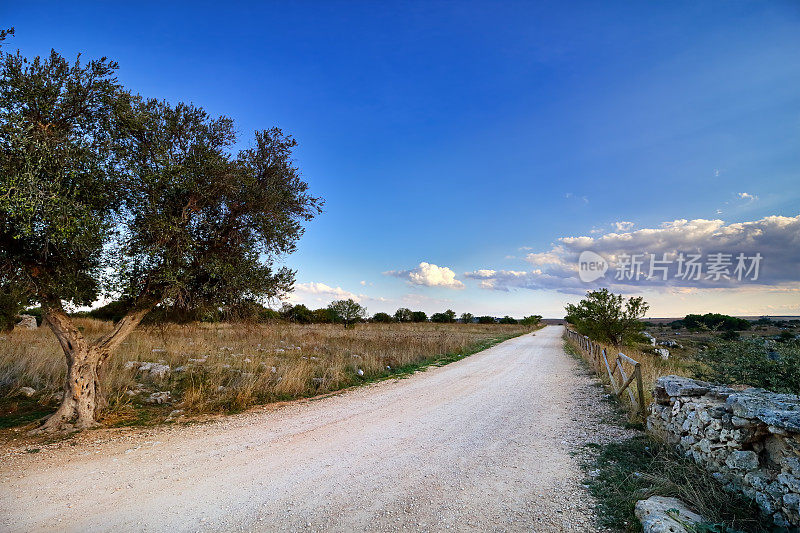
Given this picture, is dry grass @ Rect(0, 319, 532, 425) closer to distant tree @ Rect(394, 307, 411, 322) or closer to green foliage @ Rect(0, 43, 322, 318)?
green foliage @ Rect(0, 43, 322, 318)

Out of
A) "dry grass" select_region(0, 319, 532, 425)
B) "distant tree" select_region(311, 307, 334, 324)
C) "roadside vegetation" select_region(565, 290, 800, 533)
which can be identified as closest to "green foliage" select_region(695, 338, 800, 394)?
"roadside vegetation" select_region(565, 290, 800, 533)

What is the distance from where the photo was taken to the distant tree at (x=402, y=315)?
275 feet

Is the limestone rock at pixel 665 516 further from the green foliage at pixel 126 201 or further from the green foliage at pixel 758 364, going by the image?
the green foliage at pixel 126 201

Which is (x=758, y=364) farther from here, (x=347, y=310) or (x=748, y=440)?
(x=347, y=310)

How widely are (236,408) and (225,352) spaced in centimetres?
954

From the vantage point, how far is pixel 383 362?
56.5 feet

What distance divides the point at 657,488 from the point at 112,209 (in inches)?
445

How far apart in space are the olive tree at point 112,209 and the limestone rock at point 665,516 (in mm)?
8639

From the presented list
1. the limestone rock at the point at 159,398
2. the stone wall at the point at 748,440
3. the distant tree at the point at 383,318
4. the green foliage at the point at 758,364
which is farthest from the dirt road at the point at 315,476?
the distant tree at the point at 383,318

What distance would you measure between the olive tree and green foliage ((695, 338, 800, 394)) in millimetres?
11400

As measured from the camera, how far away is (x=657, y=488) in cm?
→ 482

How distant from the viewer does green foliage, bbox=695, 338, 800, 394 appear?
713cm

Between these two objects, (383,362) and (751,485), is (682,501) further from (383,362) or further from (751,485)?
(383,362)

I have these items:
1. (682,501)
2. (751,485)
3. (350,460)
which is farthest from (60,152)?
(751,485)
